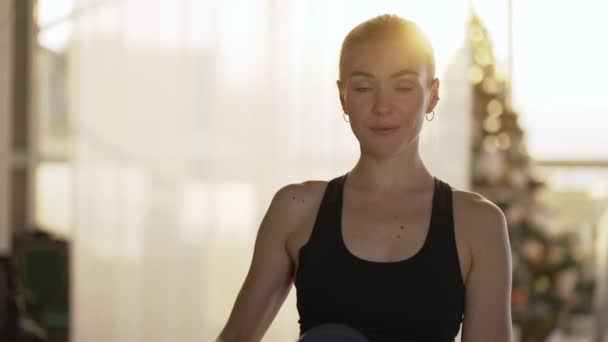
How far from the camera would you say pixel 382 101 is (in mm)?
952

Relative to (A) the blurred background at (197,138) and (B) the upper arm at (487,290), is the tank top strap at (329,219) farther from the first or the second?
(A) the blurred background at (197,138)

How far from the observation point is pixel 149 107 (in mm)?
4109

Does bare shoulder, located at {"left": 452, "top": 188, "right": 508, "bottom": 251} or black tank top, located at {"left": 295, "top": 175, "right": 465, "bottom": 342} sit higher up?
bare shoulder, located at {"left": 452, "top": 188, "right": 508, "bottom": 251}

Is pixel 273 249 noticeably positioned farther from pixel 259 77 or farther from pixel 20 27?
pixel 20 27

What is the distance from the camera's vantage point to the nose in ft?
3.11

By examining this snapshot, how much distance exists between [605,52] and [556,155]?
0.66m

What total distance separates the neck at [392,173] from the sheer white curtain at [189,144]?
298 cm

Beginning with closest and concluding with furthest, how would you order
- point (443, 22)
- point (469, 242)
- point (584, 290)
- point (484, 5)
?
1. point (469, 242)
2. point (443, 22)
3. point (484, 5)
4. point (584, 290)

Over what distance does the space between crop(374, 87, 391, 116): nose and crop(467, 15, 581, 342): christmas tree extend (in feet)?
Result: 11.7

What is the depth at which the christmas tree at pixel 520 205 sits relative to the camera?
4500 mm

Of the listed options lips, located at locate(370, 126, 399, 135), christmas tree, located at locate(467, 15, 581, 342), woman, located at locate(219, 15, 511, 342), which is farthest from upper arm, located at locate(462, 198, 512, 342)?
christmas tree, located at locate(467, 15, 581, 342)

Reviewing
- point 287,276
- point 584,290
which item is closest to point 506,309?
point 287,276

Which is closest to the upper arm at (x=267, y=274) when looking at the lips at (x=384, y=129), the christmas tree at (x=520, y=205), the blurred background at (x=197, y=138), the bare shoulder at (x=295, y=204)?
the bare shoulder at (x=295, y=204)

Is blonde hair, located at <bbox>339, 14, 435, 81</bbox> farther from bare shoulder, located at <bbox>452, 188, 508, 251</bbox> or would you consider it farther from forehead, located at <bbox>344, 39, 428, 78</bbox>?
bare shoulder, located at <bbox>452, 188, 508, 251</bbox>
